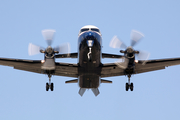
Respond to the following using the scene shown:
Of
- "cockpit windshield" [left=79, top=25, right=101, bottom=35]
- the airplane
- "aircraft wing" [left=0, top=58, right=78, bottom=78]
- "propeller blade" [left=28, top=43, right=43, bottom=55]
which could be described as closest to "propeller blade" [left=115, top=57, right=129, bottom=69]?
the airplane

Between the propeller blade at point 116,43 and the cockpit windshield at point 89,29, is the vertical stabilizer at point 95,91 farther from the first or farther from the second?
the cockpit windshield at point 89,29

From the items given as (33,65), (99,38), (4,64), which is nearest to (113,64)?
(99,38)

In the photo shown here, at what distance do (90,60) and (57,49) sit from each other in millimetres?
2759

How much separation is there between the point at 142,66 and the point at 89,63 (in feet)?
17.9

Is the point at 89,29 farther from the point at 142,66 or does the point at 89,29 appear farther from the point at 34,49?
the point at 142,66

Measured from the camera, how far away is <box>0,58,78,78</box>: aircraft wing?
102ft

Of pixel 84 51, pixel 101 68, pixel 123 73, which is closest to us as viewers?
pixel 84 51

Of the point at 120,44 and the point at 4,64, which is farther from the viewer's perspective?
the point at 4,64

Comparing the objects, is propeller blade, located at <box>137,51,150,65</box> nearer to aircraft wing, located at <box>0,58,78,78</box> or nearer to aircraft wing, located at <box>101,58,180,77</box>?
aircraft wing, located at <box>101,58,180,77</box>

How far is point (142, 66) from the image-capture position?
32812 mm

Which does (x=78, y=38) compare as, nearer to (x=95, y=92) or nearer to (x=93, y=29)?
(x=93, y=29)

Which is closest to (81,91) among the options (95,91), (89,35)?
(95,91)

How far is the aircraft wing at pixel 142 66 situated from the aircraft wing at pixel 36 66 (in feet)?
8.56

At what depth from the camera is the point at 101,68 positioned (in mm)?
31141
